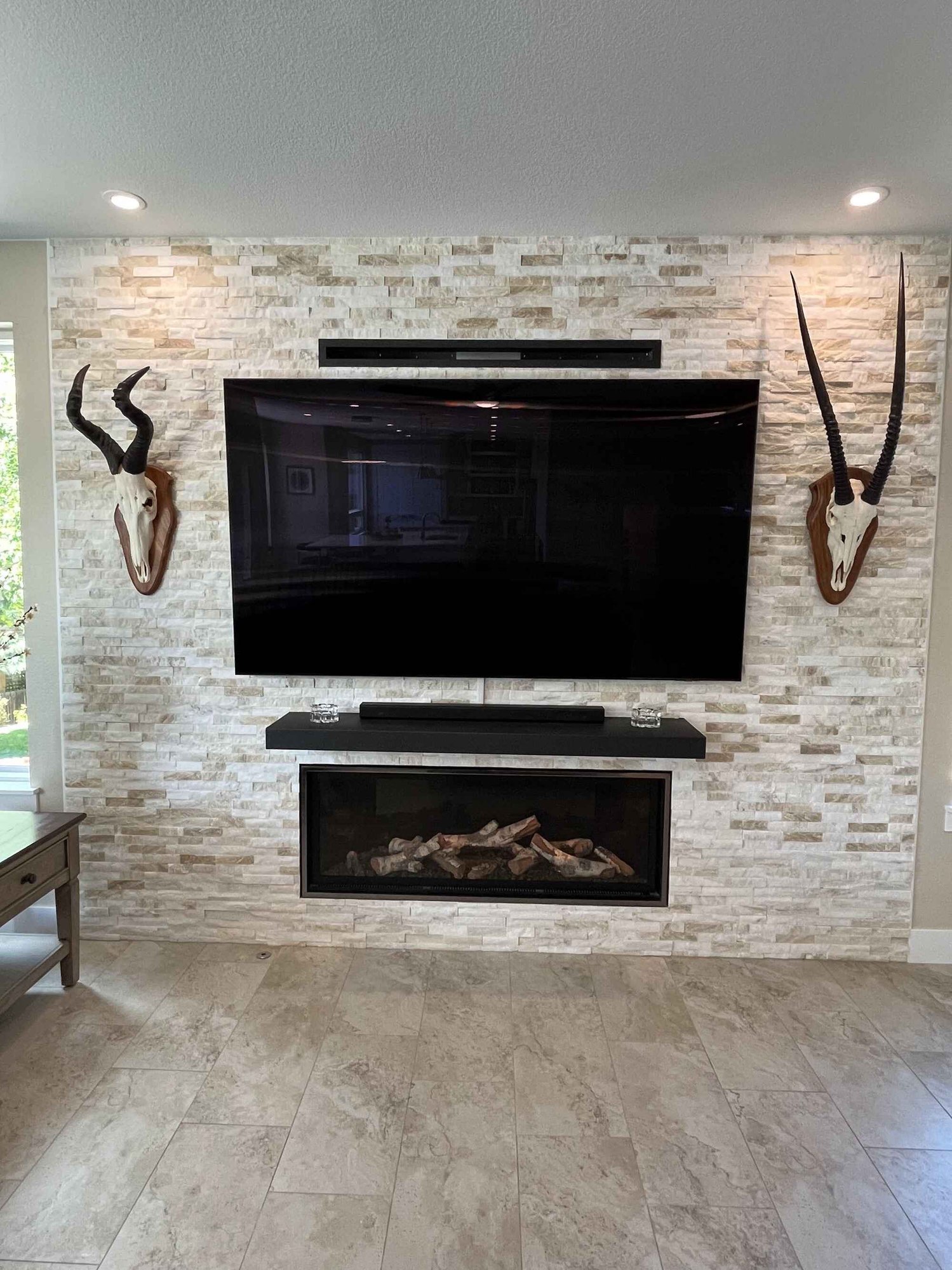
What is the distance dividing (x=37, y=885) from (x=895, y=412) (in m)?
3.24

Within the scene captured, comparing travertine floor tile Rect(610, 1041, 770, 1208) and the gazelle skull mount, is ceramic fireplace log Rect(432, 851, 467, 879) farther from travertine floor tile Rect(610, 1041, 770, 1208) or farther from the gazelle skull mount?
the gazelle skull mount

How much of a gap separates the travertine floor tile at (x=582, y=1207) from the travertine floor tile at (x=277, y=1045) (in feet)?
2.27

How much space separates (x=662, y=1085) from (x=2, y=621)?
291 cm

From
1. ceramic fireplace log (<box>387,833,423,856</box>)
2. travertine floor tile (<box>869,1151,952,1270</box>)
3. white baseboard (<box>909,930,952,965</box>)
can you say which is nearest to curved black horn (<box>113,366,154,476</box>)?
ceramic fireplace log (<box>387,833,423,856</box>)

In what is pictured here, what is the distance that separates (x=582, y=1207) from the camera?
175 centimetres

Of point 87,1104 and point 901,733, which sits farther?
point 901,733

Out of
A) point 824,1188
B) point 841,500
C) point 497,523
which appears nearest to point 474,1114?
point 824,1188

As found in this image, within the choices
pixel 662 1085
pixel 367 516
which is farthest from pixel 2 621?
pixel 662 1085

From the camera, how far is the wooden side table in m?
2.37

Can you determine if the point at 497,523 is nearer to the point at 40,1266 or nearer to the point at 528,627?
the point at 528,627

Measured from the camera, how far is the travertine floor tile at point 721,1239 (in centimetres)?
162

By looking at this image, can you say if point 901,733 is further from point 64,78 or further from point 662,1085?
point 64,78

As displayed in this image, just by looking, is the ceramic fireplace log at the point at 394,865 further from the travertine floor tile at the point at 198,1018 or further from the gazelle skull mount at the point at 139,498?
the gazelle skull mount at the point at 139,498

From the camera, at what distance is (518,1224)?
1.71 metres
